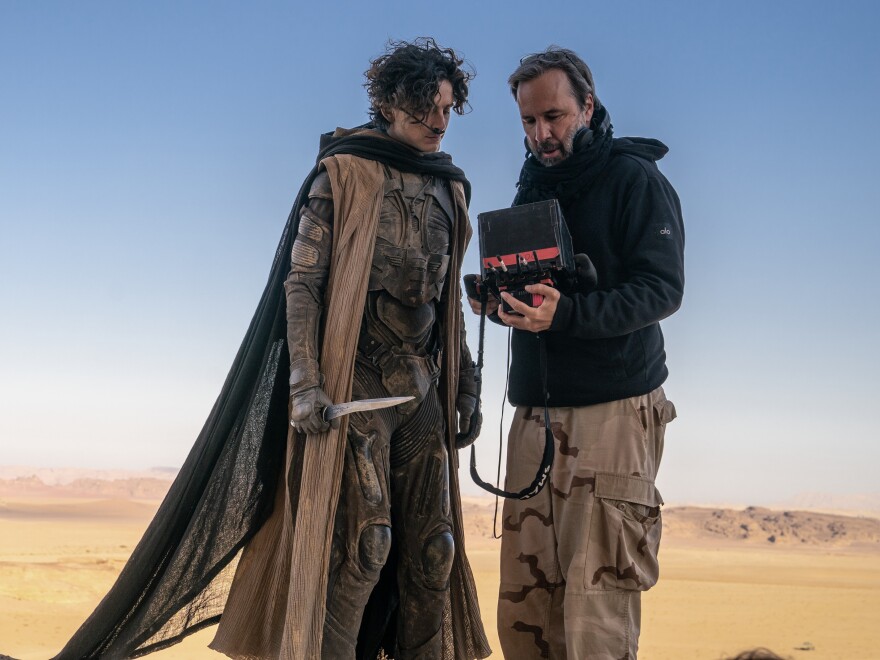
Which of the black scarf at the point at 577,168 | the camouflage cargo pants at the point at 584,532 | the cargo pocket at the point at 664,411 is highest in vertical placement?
the black scarf at the point at 577,168

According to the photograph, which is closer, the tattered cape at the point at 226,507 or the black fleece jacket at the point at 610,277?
the black fleece jacket at the point at 610,277

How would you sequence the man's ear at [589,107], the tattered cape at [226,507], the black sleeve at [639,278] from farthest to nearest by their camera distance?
the man's ear at [589,107] < the tattered cape at [226,507] < the black sleeve at [639,278]

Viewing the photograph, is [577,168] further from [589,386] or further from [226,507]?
[226,507]

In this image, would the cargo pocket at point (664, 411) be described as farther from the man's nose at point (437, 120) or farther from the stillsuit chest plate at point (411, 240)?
the man's nose at point (437, 120)

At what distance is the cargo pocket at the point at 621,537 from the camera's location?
163 inches

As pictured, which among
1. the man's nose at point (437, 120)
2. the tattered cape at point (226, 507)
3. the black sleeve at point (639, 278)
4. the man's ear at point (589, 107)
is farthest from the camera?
the man's ear at point (589, 107)

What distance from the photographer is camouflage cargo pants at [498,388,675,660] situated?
414 cm

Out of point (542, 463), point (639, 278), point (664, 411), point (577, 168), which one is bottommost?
point (542, 463)

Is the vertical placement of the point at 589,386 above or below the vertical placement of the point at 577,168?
below

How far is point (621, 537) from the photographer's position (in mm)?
4133

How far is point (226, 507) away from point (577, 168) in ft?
6.82

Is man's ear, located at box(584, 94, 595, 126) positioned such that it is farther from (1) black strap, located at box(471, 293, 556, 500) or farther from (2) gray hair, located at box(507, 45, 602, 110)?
(1) black strap, located at box(471, 293, 556, 500)

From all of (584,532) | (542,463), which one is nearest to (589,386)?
(542,463)

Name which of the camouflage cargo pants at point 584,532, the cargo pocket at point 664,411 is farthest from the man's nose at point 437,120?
the cargo pocket at point 664,411
